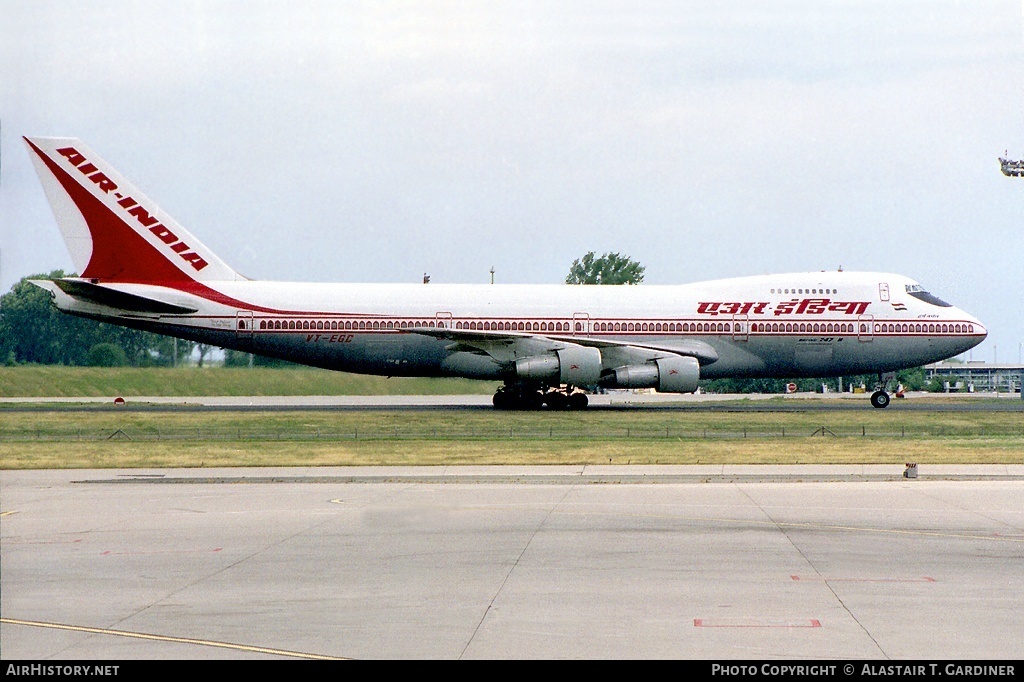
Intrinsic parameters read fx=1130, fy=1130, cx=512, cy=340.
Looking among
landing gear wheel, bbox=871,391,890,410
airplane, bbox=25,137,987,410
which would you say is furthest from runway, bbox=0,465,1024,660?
landing gear wheel, bbox=871,391,890,410

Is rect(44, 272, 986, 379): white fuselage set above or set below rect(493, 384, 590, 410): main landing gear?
above

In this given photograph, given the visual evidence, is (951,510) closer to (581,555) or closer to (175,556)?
(581,555)

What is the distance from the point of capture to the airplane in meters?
40.8

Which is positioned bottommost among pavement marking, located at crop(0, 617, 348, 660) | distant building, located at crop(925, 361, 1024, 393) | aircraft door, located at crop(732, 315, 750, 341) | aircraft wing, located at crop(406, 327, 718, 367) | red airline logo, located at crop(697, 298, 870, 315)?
distant building, located at crop(925, 361, 1024, 393)

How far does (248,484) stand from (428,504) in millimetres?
5017

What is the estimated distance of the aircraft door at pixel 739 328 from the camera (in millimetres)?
42781

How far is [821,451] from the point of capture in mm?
27078

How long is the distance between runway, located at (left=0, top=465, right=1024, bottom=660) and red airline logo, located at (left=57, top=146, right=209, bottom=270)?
2213 cm

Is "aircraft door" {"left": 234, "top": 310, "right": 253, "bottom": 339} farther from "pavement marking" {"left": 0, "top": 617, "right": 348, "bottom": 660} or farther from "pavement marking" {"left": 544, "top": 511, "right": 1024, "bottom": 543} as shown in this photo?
"pavement marking" {"left": 0, "top": 617, "right": 348, "bottom": 660}

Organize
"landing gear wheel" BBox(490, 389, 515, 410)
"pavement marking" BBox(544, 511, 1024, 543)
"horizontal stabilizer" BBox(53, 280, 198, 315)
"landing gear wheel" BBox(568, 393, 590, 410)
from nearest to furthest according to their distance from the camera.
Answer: "pavement marking" BBox(544, 511, 1024, 543)
"horizontal stabilizer" BBox(53, 280, 198, 315)
"landing gear wheel" BBox(568, 393, 590, 410)
"landing gear wheel" BBox(490, 389, 515, 410)

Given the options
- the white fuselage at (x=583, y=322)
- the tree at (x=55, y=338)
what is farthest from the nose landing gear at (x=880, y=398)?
the tree at (x=55, y=338)

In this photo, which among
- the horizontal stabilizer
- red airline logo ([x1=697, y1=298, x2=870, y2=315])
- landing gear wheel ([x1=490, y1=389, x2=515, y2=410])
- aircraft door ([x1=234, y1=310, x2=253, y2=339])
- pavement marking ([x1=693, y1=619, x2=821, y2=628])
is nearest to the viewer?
pavement marking ([x1=693, y1=619, x2=821, y2=628])
